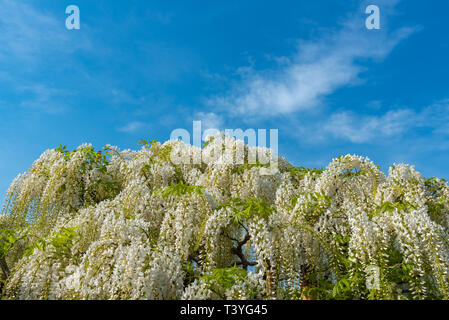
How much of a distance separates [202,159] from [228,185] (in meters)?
1.60

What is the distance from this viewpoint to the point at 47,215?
23.6 ft

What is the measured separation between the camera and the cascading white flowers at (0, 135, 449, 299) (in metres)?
4.53

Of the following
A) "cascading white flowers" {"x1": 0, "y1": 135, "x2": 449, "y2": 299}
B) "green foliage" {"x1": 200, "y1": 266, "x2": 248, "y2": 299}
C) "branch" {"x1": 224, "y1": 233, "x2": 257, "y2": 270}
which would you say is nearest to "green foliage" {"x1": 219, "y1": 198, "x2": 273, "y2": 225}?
"cascading white flowers" {"x1": 0, "y1": 135, "x2": 449, "y2": 299}

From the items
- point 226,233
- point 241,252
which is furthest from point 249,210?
point 241,252

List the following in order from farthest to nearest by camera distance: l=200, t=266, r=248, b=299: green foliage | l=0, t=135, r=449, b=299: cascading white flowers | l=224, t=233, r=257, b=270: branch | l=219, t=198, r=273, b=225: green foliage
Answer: l=224, t=233, r=257, b=270: branch → l=219, t=198, r=273, b=225: green foliage → l=0, t=135, r=449, b=299: cascading white flowers → l=200, t=266, r=248, b=299: green foliage

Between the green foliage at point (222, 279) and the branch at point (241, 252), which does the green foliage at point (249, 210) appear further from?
the green foliage at point (222, 279)

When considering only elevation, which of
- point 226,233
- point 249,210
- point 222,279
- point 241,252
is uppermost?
point 249,210

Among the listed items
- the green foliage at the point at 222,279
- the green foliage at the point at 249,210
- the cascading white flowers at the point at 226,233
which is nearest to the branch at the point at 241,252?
the cascading white flowers at the point at 226,233

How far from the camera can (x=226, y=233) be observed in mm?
5840

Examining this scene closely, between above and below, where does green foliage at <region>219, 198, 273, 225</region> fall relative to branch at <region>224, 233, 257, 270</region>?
above

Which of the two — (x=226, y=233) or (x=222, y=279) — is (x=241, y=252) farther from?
(x=222, y=279)

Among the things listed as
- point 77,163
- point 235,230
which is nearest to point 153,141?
point 77,163

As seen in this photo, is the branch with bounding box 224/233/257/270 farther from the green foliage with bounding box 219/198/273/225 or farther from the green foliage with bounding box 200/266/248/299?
the green foliage with bounding box 200/266/248/299
